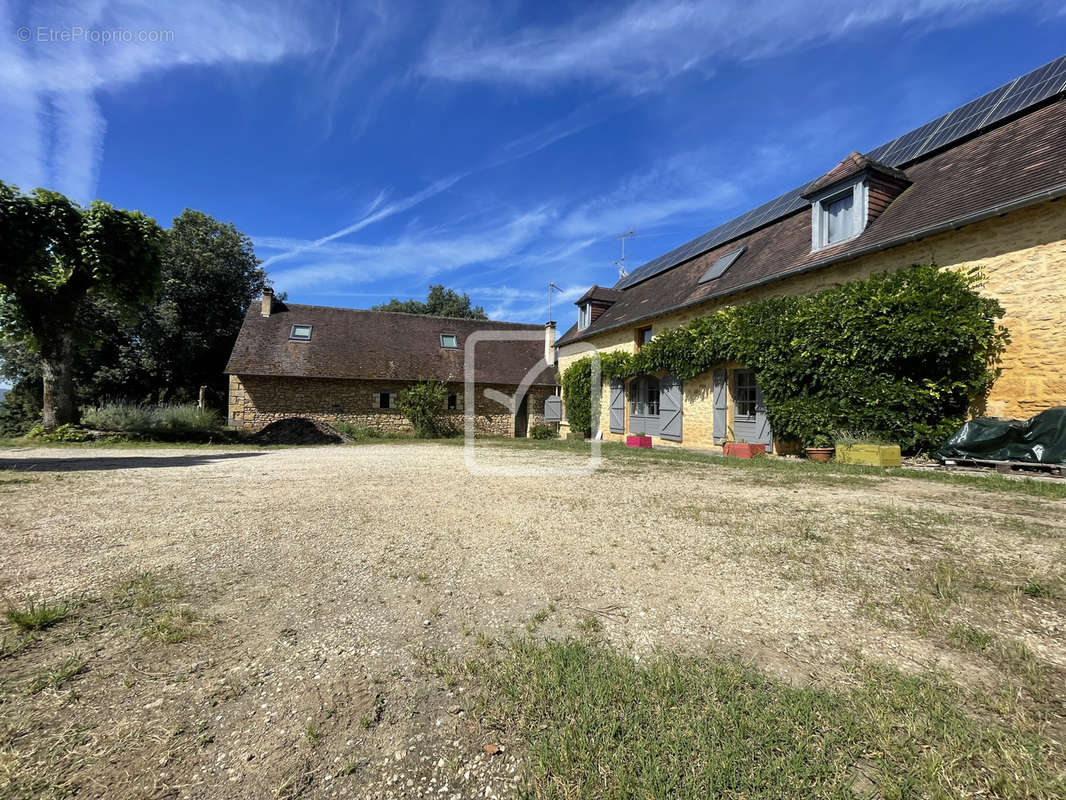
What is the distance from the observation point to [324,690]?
5.85 ft

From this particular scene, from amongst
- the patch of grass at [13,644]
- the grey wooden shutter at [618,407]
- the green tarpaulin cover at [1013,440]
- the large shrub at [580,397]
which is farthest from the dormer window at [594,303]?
the patch of grass at [13,644]

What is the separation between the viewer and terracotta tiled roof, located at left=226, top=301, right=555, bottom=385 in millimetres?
17719

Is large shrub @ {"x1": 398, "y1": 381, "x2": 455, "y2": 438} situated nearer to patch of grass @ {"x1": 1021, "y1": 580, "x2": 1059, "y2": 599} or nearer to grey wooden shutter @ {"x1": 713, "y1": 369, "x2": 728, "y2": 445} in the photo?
grey wooden shutter @ {"x1": 713, "y1": 369, "x2": 728, "y2": 445}

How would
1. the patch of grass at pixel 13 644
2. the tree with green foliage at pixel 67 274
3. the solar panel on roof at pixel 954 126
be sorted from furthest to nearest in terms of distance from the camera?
the tree with green foliage at pixel 67 274, the solar panel on roof at pixel 954 126, the patch of grass at pixel 13 644

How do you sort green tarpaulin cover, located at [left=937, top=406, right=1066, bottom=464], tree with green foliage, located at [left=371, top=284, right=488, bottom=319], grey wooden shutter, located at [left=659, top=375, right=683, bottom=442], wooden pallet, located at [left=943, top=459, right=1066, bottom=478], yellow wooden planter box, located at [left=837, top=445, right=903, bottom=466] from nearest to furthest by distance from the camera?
wooden pallet, located at [left=943, top=459, right=1066, bottom=478] → green tarpaulin cover, located at [left=937, top=406, right=1066, bottom=464] → yellow wooden planter box, located at [left=837, top=445, right=903, bottom=466] → grey wooden shutter, located at [left=659, top=375, right=683, bottom=442] → tree with green foliage, located at [left=371, top=284, right=488, bottom=319]

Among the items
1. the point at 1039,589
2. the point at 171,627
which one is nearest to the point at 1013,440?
the point at 1039,589

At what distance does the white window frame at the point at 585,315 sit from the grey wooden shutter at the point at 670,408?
19.9ft

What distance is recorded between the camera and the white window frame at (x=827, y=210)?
9.41 metres

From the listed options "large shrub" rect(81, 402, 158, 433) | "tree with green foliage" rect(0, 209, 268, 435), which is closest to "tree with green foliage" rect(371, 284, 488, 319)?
"tree with green foliage" rect(0, 209, 268, 435)

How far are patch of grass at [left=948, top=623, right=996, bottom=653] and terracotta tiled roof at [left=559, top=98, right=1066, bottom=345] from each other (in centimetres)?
772

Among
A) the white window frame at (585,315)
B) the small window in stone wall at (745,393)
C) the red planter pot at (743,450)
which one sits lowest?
the red planter pot at (743,450)

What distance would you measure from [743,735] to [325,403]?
18.6m

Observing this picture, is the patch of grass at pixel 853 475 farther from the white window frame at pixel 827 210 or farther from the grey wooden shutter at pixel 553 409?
the grey wooden shutter at pixel 553 409

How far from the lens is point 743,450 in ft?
32.2
